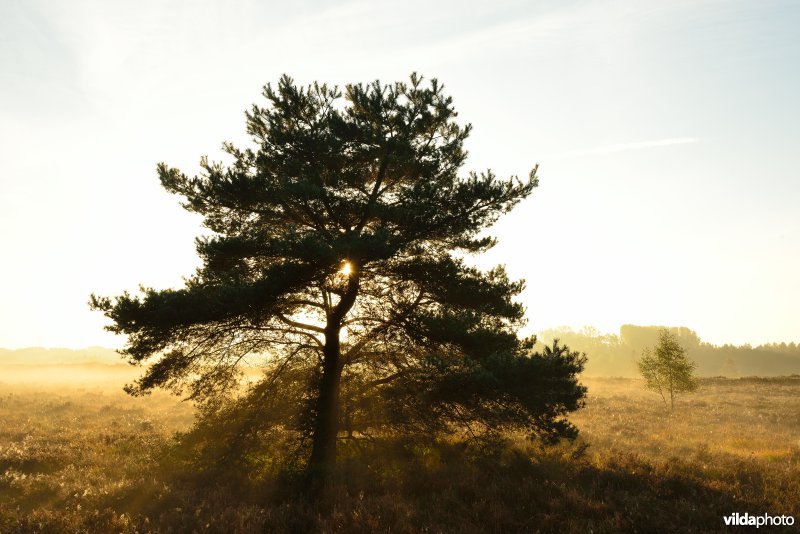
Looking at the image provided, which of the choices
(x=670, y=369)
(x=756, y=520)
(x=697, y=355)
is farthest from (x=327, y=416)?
(x=697, y=355)

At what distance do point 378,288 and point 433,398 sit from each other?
3.18 metres

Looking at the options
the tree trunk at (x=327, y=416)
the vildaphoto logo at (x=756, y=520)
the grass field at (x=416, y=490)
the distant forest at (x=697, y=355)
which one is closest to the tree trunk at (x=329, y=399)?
the tree trunk at (x=327, y=416)

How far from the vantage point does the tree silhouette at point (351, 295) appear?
27.7ft

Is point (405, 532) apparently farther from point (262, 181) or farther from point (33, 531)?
point (262, 181)

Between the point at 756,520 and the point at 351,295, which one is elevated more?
the point at 351,295

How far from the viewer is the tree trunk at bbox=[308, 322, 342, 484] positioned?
9.54 metres

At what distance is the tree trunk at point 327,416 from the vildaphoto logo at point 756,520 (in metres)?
7.77

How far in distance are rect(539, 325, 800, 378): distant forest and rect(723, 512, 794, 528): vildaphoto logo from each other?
131135 mm

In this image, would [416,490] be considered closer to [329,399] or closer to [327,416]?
[327,416]

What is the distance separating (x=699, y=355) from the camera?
15088cm

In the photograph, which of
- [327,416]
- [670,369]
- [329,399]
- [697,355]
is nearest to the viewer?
[327,416]

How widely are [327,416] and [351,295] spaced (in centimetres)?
296

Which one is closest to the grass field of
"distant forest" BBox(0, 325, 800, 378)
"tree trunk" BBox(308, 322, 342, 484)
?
"tree trunk" BBox(308, 322, 342, 484)

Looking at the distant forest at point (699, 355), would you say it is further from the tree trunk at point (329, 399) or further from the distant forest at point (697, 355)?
the tree trunk at point (329, 399)
